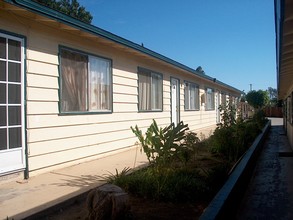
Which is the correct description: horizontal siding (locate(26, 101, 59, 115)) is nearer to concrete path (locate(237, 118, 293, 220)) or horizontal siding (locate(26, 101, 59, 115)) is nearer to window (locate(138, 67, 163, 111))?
concrete path (locate(237, 118, 293, 220))

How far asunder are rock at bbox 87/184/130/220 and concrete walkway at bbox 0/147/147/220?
918 mm

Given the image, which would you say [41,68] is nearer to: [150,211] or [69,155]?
[69,155]

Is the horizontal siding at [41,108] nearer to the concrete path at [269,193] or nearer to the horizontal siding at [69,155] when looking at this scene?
the horizontal siding at [69,155]

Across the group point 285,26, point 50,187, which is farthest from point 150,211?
point 285,26

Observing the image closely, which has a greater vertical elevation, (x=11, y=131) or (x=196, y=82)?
(x=196, y=82)

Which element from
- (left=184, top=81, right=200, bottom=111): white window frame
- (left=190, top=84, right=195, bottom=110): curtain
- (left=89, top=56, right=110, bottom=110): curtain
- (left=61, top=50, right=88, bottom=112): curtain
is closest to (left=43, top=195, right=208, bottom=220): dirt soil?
(left=61, top=50, right=88, bottom=112): curtain

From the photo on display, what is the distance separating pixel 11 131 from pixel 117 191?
292cm

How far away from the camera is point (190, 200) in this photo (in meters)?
4.61

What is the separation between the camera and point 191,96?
647 inches

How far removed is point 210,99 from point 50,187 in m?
16.4

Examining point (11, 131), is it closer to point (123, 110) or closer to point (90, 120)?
point (90, 120)

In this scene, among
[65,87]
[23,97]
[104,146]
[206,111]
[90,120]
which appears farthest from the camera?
[206,111]

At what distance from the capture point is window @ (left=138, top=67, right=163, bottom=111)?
35.7 feet

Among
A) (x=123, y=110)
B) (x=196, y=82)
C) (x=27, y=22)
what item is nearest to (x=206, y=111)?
(x=196, y=82)
